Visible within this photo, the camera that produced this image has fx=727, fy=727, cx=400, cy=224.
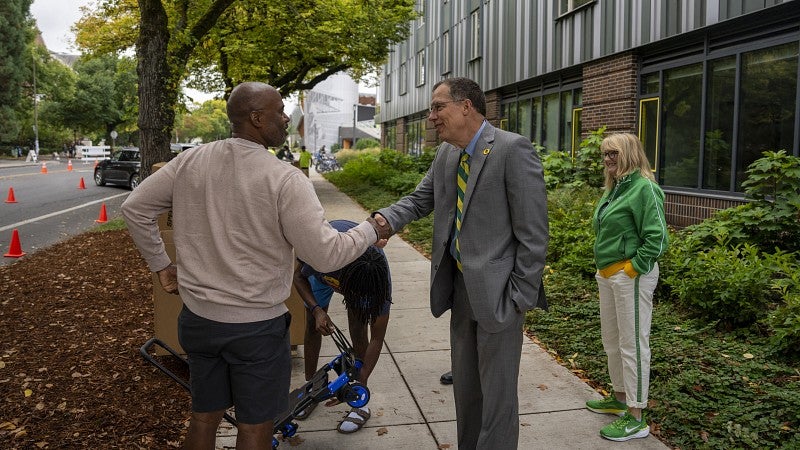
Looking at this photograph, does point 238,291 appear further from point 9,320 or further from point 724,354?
point 9,320

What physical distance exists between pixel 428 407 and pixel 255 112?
280 cm

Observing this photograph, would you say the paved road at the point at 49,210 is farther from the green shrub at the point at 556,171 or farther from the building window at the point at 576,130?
the building window at the point at 576,130

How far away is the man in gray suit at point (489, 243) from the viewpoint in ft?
10.6

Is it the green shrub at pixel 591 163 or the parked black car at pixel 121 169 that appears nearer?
the green shrub at pixel 591 163

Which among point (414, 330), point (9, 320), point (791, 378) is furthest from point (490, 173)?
point (9, 320)

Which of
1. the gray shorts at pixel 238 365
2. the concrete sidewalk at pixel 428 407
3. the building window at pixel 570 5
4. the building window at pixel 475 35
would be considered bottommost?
the concrete sidewalk at pixel 428 407

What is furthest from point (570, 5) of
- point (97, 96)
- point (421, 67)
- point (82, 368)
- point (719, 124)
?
point (97, 96)

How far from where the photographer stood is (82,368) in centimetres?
550

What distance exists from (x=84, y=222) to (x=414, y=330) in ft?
38.8

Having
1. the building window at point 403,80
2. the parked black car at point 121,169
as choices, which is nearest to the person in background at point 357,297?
the parked black car at point 121,169

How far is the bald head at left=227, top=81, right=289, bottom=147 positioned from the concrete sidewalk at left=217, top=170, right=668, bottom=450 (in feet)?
7.10

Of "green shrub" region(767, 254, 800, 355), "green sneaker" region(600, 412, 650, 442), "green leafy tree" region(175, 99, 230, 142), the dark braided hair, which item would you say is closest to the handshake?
the dark braided hair

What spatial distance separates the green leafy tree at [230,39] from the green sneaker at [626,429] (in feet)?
30.5

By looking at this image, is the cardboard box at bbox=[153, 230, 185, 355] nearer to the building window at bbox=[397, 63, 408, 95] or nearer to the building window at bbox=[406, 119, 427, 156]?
the building window at bbox=[406, 119, 427, 156]
